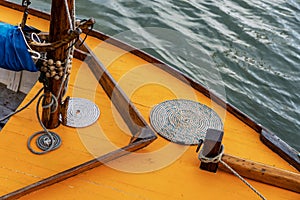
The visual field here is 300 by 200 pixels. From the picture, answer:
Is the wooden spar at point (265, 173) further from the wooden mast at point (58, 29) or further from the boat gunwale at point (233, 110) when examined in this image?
the wooden mast at point (58, 29)

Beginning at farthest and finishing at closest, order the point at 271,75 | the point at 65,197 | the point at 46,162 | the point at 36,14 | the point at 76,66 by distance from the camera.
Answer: the point at 271,75 → the point at 36,14 → the point at 76,66 → the point at 46,162 → the point at 65,197

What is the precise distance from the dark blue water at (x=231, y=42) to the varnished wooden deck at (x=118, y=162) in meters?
2.49

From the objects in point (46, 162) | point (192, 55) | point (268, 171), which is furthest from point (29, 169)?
point (192, 55)

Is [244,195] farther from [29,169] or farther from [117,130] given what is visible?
[29,169]

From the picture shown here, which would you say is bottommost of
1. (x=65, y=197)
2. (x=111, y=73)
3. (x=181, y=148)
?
(x=65, y=197)

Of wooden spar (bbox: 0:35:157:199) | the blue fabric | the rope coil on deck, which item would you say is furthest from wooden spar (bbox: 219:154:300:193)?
the blue fabric

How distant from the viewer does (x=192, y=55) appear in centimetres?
722

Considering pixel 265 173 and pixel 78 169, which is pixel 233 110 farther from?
pixel 78 169

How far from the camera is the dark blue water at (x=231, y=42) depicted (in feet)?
21.2

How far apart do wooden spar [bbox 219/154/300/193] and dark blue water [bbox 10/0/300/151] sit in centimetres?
262

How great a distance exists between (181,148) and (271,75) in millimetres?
3868

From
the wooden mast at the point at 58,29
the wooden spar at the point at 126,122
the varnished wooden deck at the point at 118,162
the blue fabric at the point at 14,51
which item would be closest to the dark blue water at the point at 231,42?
the varnished wooden deck at the point at 118,162

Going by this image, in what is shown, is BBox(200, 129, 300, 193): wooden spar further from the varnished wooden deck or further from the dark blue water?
the dark blue water

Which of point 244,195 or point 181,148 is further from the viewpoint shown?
point 181,148
